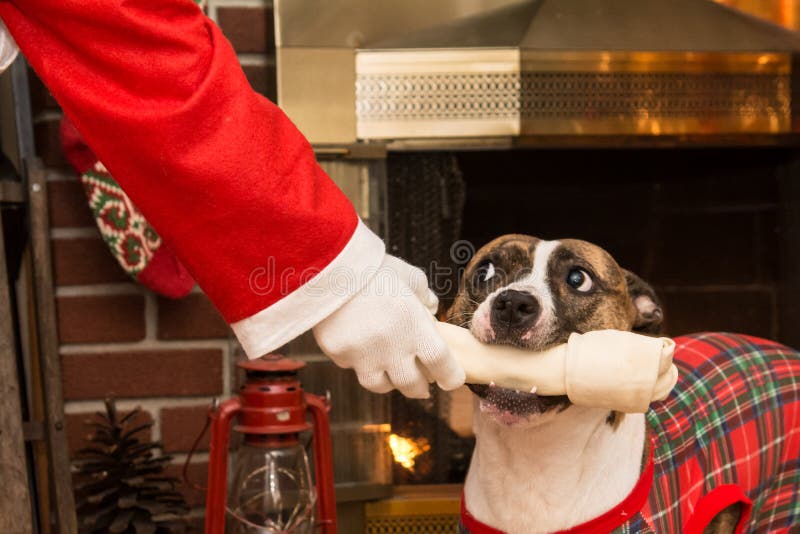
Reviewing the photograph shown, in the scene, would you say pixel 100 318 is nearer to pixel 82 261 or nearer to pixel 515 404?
pixel 82 261

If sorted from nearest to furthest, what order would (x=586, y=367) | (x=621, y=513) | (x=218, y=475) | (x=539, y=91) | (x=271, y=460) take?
(x=586, y=367), (x=621, y=513), (x=218, y=475), (x=271, y=460), (x=539, y=91)

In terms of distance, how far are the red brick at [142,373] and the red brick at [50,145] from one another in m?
0.40

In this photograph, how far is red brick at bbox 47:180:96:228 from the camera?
1929 millimetres

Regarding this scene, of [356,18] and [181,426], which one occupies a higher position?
[356,18]

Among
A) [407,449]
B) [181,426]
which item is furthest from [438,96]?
[181,426]

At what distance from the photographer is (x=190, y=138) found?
96 centimetres

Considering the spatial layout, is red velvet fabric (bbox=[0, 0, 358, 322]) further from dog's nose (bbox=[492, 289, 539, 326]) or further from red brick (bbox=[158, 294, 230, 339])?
red brick (bbox=[158, 294, 230, 339])

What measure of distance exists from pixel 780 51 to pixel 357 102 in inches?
33.8

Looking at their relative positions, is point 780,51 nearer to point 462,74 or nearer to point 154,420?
point 462,74

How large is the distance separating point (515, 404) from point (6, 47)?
720 millimetres

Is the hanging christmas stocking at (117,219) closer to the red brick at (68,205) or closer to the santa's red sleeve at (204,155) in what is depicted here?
the red brick at (68,205)

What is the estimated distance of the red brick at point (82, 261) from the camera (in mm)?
1944

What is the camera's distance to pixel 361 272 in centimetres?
103

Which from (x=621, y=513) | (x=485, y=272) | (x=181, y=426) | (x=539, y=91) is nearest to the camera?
(x=621, y=513)
